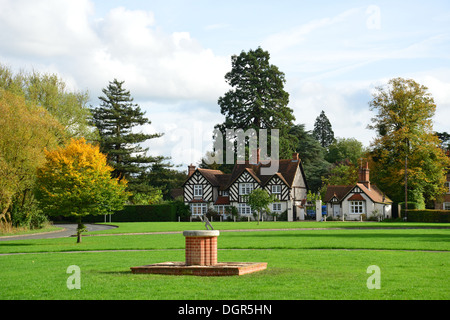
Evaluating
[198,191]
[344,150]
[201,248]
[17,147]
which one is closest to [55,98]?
[17,147]

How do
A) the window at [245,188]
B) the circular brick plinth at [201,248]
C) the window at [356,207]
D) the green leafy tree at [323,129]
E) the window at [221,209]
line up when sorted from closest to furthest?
1. the circular brick plinth at [201,248]
2. the window at [356,207]
3. the window at [245,188]
4. the window at [221,209]
5. the green leafy tree at [323,129]

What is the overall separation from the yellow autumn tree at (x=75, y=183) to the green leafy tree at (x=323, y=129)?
8671 centimetres

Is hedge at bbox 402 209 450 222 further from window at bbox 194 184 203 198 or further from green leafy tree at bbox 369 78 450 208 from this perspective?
window at bbox 194 184 203 198

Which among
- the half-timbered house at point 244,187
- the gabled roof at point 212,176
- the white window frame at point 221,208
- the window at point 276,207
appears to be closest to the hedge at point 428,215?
the half-timbered house at point 244,187

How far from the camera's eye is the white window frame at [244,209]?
71562 millimetres

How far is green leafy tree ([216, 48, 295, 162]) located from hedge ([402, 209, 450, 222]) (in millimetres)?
21092

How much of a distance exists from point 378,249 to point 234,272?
33.3 ft

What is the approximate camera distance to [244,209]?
71.8 m

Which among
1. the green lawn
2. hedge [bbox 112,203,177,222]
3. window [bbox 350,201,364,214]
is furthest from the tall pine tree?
the green lawn

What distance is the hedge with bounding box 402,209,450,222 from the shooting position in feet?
187

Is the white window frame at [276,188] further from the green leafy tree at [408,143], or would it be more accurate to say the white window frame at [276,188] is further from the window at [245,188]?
the green leafy tree at [408,143]

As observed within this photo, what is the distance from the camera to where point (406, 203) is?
Result: 60.8m

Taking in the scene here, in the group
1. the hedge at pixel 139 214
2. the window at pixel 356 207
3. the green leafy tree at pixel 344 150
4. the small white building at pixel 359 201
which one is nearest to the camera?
the small white building at pixel 359 201

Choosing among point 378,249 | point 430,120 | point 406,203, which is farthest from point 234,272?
point 430,120
